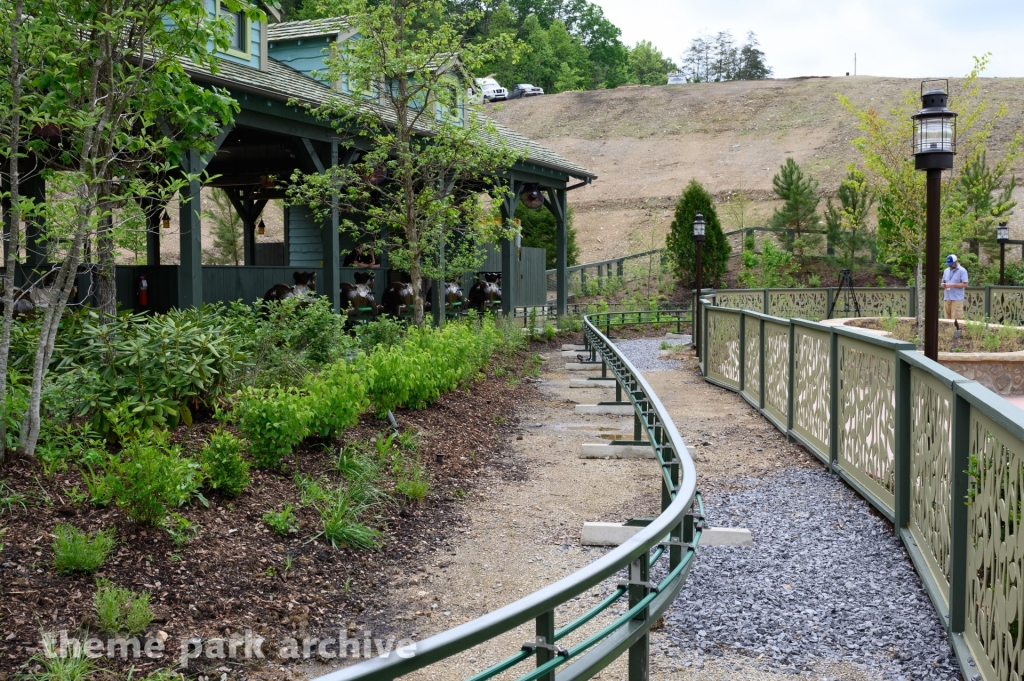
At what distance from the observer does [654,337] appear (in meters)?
23.6

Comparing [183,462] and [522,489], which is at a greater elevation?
[183,462]

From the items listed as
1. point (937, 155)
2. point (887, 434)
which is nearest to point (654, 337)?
point (937, 155)

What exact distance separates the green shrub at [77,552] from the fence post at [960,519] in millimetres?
4021

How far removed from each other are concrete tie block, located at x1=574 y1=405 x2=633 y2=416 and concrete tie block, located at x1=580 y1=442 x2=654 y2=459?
2197mm

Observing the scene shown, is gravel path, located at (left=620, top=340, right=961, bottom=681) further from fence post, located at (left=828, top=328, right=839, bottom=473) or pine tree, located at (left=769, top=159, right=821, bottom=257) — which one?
pine tree, located at (left=769, top=159, right=821, bottom=257)

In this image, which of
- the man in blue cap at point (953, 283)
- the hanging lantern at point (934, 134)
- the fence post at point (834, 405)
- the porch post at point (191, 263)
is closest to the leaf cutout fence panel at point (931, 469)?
the fence post at point (834, 405)

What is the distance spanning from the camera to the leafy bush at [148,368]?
21.0 ft

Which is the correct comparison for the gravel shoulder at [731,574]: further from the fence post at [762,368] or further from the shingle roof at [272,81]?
the shingle roof at [272,81]

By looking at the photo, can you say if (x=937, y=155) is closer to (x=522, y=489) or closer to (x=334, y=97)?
(x=522, y=489)

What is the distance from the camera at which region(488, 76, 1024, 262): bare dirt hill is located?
54750 mm

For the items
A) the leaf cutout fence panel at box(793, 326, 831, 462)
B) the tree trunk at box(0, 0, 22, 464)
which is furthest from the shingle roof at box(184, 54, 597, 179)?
the leaf cutout fence panel at box(793, 326, 831, 462)

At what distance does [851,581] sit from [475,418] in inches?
215

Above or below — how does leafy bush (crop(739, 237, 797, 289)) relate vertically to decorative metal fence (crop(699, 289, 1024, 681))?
above

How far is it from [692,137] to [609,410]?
200ft
